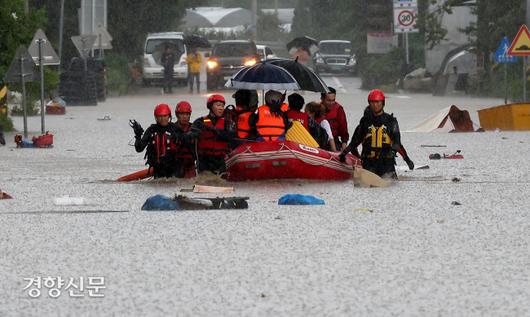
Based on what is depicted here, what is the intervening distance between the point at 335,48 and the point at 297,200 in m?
69.8

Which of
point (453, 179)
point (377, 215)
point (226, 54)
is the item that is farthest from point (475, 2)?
point (377, 215)

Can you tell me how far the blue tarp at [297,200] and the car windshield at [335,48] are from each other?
69193mm

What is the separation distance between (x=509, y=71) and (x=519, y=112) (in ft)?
78.9

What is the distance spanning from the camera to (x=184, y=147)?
21.1 metres

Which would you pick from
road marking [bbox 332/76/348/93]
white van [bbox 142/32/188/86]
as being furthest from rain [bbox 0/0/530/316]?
road marking [bbox 332/76/348/93]

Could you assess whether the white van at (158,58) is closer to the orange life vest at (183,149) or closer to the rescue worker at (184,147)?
the rescue worker at (184,147)

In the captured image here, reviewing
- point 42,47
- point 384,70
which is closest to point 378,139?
point 42,47

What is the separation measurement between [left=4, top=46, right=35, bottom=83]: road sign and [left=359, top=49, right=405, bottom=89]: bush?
134 feet

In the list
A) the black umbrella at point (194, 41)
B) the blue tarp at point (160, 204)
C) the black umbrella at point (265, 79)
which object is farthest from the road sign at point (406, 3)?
the blue tarp at point (160, 204)

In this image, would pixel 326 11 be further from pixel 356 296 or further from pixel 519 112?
pixel 356 296

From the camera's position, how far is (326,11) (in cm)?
10944

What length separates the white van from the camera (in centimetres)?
6681

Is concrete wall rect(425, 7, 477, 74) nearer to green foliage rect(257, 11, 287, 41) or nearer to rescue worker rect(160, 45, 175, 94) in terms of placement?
rescue worker rect(160, 45, 175, 94)

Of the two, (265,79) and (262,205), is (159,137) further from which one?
(262,205)
